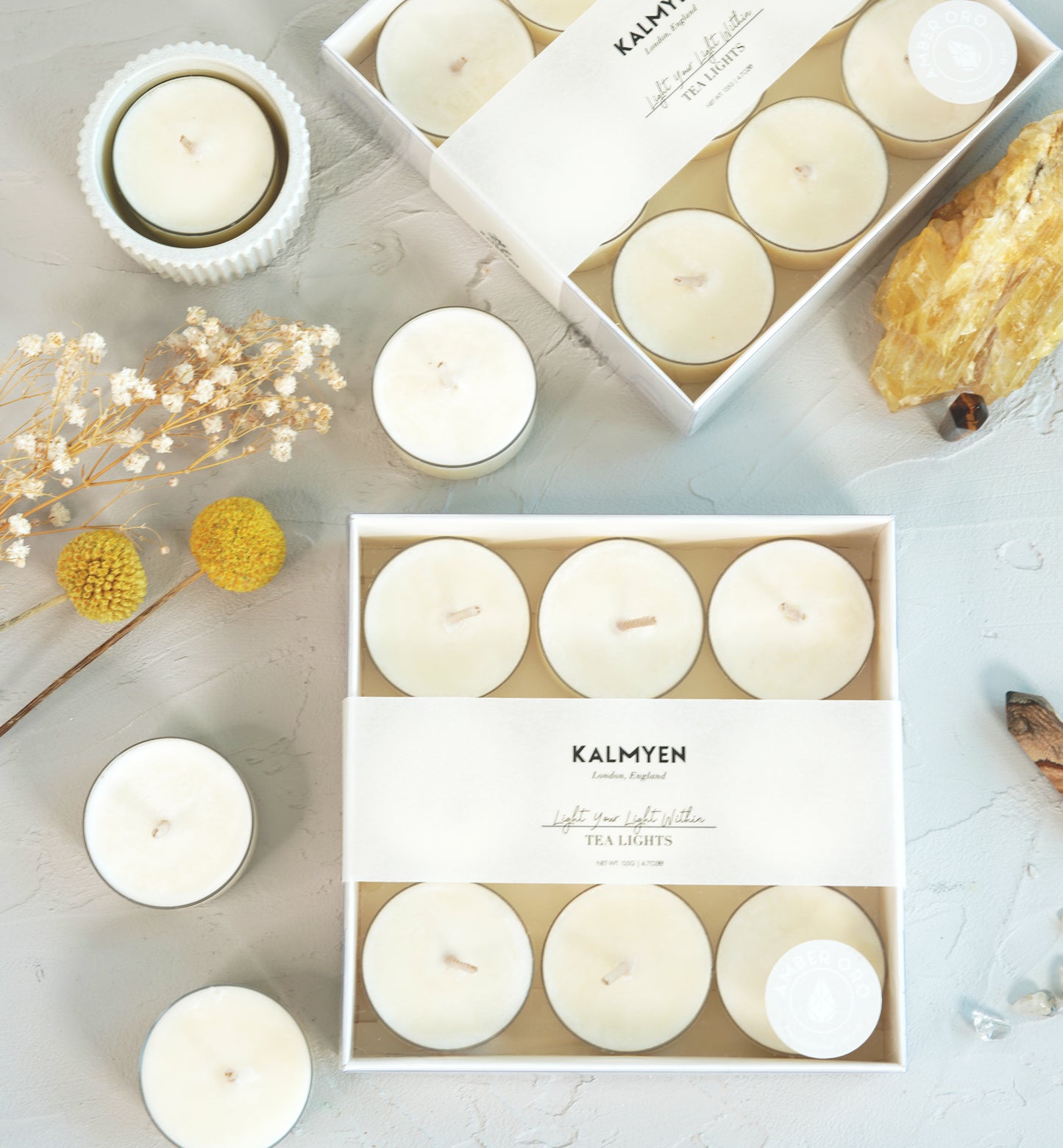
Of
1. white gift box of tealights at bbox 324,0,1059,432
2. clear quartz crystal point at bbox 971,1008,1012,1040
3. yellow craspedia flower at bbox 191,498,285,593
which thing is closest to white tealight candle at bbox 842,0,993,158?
white gift box of tealights at bbox 324,0,1059,432

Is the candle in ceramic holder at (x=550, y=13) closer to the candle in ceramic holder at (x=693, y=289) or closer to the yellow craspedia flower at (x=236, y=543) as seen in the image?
the candle in ceramic holder at (x=693, y=289)

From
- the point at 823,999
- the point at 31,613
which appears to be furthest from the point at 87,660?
the point at 823,999

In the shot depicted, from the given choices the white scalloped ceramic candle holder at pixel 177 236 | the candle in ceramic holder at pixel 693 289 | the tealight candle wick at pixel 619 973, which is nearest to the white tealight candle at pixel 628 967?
the tealight candle wick at pixel 619 973

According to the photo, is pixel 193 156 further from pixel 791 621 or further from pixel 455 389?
pixel 791 621

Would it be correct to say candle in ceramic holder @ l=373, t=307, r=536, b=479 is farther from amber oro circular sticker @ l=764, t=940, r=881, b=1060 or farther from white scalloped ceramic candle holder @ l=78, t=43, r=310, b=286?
amber oro circular sticker @ l=764, t=940, r=881, b=1060

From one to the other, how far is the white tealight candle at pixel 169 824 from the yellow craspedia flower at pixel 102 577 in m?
0.09

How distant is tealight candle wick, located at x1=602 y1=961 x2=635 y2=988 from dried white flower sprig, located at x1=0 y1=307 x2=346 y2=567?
39 cm

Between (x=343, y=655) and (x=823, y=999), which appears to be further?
(x=343, y=655)

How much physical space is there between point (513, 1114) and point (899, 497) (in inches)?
19.8

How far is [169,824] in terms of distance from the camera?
0.66m

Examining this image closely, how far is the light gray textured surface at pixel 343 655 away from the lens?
71 centimetres

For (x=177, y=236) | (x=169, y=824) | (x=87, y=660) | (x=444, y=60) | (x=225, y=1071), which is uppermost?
(x=444, y=60)

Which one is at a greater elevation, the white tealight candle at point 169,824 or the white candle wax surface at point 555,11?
the white candle wax surface at point 555,11

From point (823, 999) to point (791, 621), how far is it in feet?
0.73
